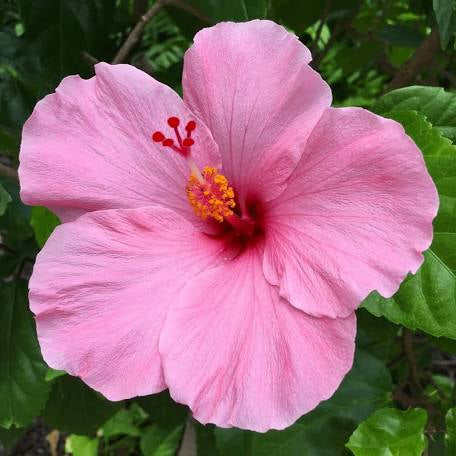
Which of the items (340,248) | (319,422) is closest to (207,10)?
(340,248)

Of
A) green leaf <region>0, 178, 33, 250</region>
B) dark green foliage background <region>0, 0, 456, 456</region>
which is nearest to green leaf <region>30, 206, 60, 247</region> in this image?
dark green foliage background <region>0, 0, 456, 456</region>

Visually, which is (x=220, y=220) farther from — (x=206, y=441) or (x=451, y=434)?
(x=206, y=441)

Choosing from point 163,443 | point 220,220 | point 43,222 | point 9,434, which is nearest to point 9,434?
point 9,434

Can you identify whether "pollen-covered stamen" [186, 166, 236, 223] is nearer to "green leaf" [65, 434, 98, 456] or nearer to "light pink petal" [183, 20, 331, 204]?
"light pink petal" [183, 20, 331, 204]

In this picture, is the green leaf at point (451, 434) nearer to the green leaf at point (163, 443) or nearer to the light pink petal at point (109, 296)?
the light pink petal at point (109, 296)

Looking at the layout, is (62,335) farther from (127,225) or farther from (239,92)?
(239,92)

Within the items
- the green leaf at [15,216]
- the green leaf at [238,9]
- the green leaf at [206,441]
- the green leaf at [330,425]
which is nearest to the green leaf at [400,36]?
the green leaf at [238,9]
